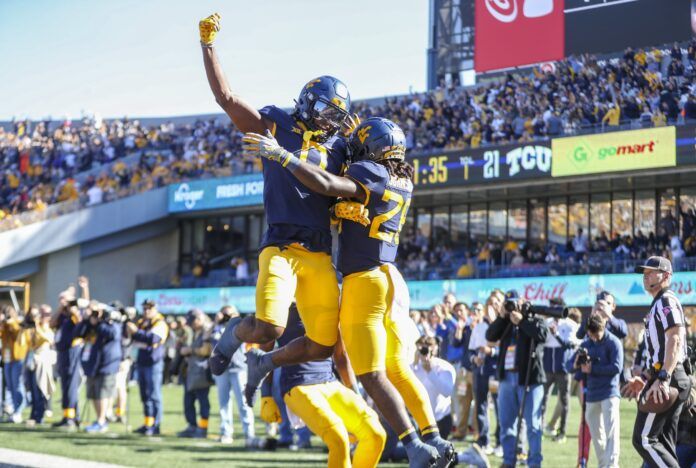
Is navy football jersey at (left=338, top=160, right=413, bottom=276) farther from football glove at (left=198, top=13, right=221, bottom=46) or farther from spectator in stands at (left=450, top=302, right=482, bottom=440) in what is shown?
spectator in stands at (left=450, top=302, right=482, bottom=440)

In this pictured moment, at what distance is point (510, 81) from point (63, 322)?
1979 cm

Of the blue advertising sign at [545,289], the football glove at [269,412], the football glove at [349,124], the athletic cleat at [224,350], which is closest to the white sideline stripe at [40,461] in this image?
the football glove at [269,412]

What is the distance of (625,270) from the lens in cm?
2552

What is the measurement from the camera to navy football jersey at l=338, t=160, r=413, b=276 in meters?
6.59

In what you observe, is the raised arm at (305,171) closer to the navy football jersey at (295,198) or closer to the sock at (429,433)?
the navy football jersey at (295,198)

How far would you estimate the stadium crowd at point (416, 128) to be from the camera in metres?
27.4

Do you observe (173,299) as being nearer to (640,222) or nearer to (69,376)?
(640,222)

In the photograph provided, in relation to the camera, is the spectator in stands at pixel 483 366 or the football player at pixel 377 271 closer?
the football player at pixel 377 271

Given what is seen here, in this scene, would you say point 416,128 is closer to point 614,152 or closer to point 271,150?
point 614,152

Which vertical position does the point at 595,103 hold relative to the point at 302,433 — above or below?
above

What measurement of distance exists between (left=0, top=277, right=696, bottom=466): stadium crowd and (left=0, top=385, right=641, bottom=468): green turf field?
39 centimetres

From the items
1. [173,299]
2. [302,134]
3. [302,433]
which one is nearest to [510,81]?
[173,299]

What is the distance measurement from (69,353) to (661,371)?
1097 cm

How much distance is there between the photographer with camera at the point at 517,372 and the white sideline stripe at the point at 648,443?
2.65 meters
